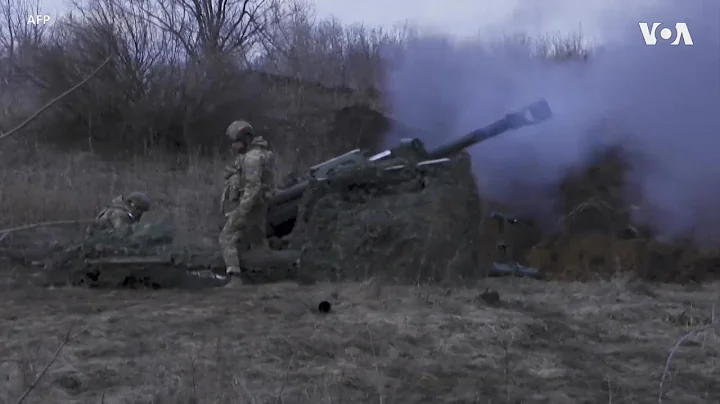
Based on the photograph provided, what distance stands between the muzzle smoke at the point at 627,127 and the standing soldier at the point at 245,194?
4.22 metres

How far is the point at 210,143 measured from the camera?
56.6 ft

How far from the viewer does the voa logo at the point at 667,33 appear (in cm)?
1359

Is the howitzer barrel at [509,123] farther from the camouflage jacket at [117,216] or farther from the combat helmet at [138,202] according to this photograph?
the camouflage jacket at [117,216]

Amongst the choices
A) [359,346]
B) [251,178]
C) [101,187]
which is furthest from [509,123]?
[101,187]

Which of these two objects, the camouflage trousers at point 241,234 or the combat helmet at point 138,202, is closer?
the camouflage trousers at point 241,234

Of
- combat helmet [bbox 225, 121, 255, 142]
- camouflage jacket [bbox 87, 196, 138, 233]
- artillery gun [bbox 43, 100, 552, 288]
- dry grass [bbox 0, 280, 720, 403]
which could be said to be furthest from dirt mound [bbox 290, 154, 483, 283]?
camouflage jacket [bbox 87, 196, 138, 233]

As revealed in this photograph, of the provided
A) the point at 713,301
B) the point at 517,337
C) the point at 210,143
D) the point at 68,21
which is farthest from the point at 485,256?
the point at 68,21

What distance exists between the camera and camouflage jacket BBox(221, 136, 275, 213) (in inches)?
368

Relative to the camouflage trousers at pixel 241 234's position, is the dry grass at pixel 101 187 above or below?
above

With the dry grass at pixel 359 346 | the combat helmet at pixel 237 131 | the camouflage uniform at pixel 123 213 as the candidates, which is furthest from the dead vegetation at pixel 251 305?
the combat helmet at pixel 237 131

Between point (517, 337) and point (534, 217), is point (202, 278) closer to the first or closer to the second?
point (517, 337)

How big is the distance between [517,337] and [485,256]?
10.8 feet

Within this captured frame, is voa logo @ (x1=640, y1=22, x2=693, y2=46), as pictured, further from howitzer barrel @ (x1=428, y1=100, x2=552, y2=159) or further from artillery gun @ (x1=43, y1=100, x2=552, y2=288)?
artillery gun @ (x1=43, y1=100, x2=552, y2=288)

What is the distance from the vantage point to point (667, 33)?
44.6 ft
